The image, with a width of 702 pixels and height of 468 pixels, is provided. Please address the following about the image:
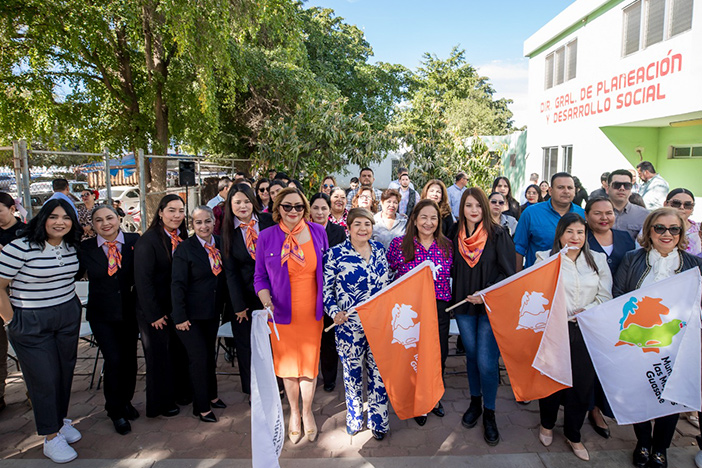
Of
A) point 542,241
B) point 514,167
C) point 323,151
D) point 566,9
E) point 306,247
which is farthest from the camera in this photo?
point 514,167

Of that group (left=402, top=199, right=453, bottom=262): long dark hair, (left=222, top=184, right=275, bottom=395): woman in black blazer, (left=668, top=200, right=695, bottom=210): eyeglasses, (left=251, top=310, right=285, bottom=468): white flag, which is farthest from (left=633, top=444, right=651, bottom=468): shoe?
(left=222, top=184, right=275, bottom=395): woman in black blazer

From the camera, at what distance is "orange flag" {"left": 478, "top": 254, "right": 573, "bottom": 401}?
313 centimetres

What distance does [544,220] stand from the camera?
156 inches

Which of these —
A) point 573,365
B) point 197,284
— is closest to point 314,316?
point 197,284

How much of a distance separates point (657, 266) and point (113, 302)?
4127mm

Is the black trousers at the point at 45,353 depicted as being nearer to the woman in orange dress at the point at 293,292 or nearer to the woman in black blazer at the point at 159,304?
the woman in black blazer at the point at 159,304

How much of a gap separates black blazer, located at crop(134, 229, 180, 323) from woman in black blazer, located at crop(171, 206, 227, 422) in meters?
0.16

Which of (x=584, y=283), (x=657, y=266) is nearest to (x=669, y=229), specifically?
(x=657, y=266)

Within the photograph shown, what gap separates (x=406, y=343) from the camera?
126 inches

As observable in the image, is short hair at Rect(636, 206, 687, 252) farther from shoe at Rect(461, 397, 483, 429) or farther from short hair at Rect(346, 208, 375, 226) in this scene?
short hair at Rect(346, 208, 375, 226)

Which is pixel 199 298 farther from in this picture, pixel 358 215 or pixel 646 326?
pixel 646 326

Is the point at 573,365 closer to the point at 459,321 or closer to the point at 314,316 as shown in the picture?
the point at 459,321

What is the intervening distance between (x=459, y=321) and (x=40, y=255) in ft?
10.6

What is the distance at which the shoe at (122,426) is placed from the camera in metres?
3.54
